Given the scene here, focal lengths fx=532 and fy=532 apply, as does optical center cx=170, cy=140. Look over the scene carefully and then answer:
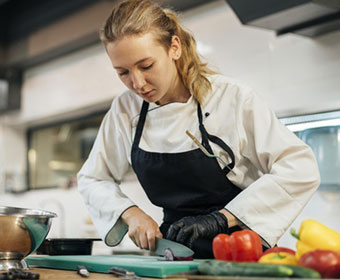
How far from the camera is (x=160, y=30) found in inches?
62.1

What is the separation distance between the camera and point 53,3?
4.22 metres

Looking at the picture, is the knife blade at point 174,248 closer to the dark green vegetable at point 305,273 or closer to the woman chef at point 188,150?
the woman chef at point 188,150

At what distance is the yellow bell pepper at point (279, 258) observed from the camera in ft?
3.28

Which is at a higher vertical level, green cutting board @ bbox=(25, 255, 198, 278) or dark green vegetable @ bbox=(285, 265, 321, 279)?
dark green vegetable @ bbox=(285, 265, 321, 279)

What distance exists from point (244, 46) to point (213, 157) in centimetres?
138

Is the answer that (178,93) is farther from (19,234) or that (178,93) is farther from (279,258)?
(279,258)

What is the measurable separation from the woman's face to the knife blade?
0.42 metres

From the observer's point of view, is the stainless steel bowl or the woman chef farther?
the woman chef

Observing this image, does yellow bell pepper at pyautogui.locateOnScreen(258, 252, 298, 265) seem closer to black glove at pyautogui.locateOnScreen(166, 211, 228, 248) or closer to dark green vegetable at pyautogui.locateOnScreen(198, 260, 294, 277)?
dark green vegetable at pyautogui.locateOnScreen(198, 260, 294, 277)

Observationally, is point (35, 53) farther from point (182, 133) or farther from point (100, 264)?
point (100, 264)

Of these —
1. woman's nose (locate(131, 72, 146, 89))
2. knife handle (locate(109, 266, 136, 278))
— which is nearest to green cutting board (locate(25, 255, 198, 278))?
knife handle (locate(109, 266, 136, 278))

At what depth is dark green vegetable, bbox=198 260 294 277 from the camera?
870 mm

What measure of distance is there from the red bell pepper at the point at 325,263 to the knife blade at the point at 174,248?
39cm

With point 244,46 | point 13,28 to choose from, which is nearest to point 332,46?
point 244,46
